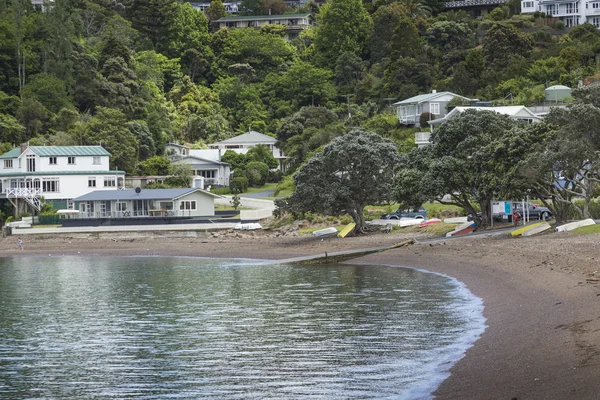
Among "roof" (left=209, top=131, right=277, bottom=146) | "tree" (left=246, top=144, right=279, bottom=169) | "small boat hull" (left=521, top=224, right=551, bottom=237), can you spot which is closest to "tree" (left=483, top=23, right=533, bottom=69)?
"roof" (left=209, top=131, right=277, bottom=146)

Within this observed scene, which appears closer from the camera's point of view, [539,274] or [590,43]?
[539,274]

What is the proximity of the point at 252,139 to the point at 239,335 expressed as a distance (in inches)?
3589

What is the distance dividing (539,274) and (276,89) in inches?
4000

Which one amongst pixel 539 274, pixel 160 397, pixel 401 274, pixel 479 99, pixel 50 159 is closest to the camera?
pixel 160 397

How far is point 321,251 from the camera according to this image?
59625 mm

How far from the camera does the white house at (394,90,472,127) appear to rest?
102875 millimetres

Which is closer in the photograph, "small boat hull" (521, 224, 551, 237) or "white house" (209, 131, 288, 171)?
"small boat hull" (521, 224, 551, 237)

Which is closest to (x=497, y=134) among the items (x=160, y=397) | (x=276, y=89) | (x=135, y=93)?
(x=160, y=397)

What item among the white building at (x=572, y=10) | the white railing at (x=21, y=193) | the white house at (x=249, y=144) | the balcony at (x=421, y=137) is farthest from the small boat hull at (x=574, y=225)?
the white building at (x=572, y=10)

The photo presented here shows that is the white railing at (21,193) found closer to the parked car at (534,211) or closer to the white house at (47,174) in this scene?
the white house at (47,174)

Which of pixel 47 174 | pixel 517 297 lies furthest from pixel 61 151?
pixel 517 297

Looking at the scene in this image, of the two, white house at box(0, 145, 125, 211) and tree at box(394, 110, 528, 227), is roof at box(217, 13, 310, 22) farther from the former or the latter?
tree at box(394, 110, 528, 227)

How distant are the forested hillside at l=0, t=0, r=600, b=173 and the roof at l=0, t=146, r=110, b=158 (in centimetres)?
699

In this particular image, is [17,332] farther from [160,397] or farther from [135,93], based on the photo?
[135,93]
